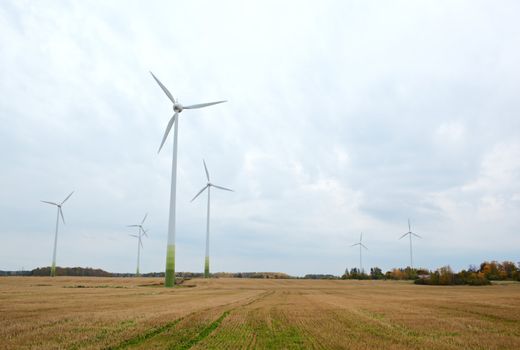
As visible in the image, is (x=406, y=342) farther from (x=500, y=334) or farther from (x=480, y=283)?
(x=480, y=283)

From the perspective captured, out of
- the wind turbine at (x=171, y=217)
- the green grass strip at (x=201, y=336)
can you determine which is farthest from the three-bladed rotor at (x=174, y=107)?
the green grass strip at (x=201, y=336)

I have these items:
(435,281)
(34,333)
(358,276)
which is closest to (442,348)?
(34,333)

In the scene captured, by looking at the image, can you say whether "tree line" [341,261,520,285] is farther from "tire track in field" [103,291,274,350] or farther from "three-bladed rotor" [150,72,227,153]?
"tire track in field" [103,291,274,350]

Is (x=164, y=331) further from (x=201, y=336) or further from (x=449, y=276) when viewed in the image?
(x=449, y=276)

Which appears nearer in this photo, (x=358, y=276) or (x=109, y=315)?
(x=109, y=315)

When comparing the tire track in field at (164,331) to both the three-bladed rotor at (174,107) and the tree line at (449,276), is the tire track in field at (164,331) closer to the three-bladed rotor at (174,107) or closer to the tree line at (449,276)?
the three-bladed rotor at (174,107)

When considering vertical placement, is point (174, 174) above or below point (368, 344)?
above

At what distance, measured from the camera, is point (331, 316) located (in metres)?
30.2

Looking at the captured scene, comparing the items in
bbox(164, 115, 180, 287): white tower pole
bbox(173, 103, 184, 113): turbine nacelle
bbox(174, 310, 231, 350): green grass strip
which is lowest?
bbox(174, 310, 231, 350): green grass strip

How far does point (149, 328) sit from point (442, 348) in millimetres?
13665

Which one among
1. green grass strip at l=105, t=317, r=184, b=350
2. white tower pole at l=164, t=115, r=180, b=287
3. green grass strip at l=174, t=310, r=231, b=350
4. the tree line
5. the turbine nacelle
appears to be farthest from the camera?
the tree line

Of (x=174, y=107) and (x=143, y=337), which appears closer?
(x=143, y=337)

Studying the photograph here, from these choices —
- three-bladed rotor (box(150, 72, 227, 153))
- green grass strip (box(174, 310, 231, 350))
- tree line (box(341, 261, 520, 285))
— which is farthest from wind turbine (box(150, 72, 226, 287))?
tree line (box(341, 261, 520, 285))

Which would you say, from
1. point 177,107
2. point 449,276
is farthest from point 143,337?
point 449,276
